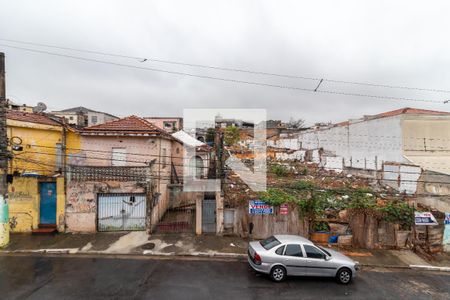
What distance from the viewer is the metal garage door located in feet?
44.0

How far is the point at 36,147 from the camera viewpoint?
14117mm

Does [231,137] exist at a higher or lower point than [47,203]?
higher

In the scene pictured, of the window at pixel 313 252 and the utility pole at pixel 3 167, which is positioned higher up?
the utility pole at pixel 3 167

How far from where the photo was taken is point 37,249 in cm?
1115

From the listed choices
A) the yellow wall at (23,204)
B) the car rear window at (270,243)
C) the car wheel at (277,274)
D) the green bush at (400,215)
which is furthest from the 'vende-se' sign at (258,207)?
the yellow wall at (23,204)

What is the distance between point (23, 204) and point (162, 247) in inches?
322

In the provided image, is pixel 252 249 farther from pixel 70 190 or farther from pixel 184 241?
pixel 70 190

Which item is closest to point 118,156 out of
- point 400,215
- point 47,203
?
point 47,203

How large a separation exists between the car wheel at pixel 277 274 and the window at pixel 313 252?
3.72 ft

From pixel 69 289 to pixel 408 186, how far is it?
21.9 meters

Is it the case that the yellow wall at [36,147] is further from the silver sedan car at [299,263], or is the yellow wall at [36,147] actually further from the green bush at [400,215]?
the green bush at [400,215]

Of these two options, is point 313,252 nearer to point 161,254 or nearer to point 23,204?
point 161,254

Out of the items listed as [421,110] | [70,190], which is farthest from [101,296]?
[421,110]

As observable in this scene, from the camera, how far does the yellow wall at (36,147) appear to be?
1361 centimetres
